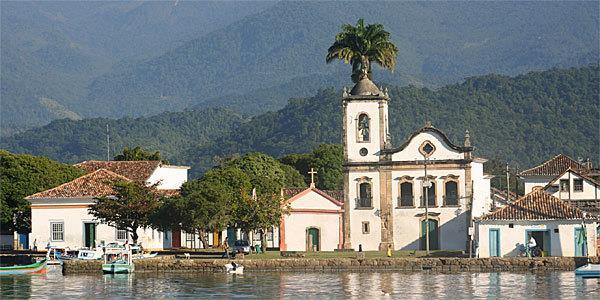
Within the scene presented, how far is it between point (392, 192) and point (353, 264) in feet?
39.1

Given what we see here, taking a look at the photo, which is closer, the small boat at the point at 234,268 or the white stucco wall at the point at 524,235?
the small boat at the point at 234,268

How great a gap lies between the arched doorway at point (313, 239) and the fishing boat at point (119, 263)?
50.3 feet

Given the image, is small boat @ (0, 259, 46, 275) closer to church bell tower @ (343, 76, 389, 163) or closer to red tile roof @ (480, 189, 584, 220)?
church bell tower @ (343, 76, 389, 163)

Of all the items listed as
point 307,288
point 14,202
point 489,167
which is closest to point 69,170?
point 14,202

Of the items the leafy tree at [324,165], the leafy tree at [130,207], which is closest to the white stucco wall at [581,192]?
the leafy tree at [130,207]

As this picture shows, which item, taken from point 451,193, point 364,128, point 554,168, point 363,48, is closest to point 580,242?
point 451,193

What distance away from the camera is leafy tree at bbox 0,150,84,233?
87562 mm

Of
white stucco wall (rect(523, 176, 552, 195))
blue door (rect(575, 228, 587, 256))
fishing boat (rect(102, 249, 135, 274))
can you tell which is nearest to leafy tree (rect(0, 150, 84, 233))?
fishing boat (rect(102, 249, 135, 274))

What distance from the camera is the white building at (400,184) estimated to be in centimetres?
7812

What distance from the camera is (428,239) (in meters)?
77.5

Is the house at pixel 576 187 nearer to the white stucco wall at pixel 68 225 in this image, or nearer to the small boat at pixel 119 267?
the white stucco wall at pixel 68 225

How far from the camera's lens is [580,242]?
67938 mm

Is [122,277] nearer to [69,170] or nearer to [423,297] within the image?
[423,297]

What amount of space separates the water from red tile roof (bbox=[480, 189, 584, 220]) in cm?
603
